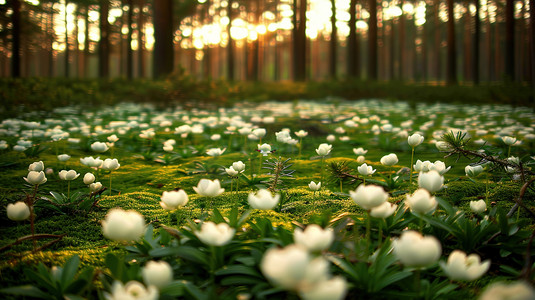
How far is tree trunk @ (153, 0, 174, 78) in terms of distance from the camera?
36.0 feet

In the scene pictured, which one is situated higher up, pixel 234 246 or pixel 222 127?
pixel 222 127

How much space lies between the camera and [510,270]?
1436mm

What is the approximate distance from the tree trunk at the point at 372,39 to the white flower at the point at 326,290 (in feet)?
53.6

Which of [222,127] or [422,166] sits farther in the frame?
[222,127]

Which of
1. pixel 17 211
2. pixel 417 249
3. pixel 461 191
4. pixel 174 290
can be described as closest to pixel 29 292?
pixel 17 211

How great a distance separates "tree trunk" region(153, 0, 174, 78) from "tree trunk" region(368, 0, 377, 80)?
349 inches

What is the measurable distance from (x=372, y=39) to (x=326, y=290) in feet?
54.4

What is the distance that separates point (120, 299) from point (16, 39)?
1357 cm

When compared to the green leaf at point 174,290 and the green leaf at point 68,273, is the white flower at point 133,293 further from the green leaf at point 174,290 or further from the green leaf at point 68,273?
the green leaf at point 68,273

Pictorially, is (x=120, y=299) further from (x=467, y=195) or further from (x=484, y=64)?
A: (x=484, y=64)

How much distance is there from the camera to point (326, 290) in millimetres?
784

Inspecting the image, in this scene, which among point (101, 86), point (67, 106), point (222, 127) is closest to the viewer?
point (222, 127)

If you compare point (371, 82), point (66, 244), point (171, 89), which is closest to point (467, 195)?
point (66, 244)

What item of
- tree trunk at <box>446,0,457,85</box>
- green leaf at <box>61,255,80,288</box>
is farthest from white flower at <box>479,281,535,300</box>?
tree trunk at <box>446,0,457,85</box>
